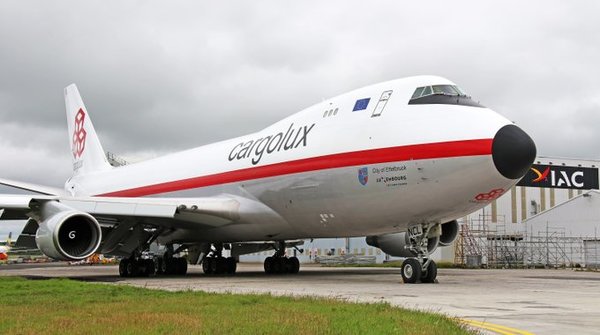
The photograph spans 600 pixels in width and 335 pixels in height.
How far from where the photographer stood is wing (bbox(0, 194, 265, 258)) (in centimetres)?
1848

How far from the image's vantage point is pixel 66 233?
1780 centimetres

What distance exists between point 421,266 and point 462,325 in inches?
327

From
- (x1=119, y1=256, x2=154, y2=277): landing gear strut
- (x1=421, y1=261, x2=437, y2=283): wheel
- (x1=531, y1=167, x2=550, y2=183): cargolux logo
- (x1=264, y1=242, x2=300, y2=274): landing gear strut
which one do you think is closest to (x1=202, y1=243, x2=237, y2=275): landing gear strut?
(x1=264, y1=242, x2=300, y2=274): landing gear strut

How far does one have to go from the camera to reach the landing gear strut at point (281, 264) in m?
24.3

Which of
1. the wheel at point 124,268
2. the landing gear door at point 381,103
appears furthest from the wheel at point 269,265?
the landing gear door at point 381,103

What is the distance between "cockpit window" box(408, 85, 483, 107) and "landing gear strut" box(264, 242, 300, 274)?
10287mm

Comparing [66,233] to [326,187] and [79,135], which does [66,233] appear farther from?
[79,135]

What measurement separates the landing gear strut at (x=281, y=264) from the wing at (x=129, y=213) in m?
3.69

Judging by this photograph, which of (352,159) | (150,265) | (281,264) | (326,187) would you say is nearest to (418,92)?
(352,159)

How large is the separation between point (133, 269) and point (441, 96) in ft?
38.9

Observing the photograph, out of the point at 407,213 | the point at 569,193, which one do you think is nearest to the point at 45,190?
the point at 407,213

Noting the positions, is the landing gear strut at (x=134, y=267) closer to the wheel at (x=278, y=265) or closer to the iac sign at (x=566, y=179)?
the wheel at (x=278, y=265)

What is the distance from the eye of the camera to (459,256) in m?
41.9

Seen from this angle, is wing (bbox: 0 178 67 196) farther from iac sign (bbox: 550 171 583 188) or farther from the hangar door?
iac sign (bbox: 550 171 583 188)
